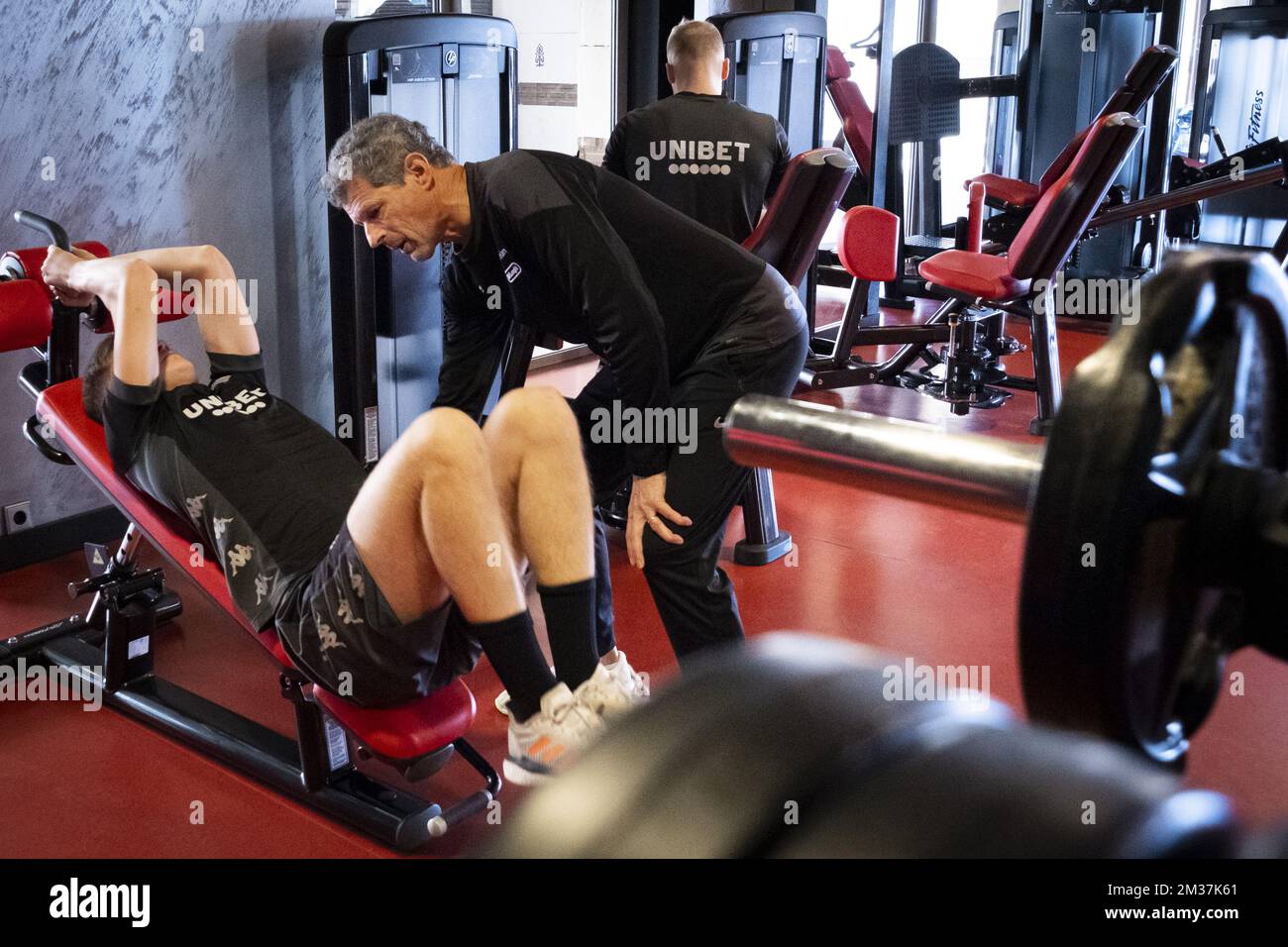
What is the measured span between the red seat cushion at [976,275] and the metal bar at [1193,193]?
0.71 m

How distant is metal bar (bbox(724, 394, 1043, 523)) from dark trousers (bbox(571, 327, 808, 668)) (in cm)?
145

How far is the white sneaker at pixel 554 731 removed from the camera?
6.63 feet

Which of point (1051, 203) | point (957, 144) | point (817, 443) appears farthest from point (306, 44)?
point (957, 144)

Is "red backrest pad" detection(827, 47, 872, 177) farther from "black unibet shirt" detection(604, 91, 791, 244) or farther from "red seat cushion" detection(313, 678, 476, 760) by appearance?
"red seat cushion" detection(313, 678, 476, 760)

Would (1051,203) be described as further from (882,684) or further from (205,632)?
(882,684)

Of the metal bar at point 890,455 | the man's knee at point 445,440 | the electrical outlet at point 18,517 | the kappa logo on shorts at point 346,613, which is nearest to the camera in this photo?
the metal bar at point 890,455

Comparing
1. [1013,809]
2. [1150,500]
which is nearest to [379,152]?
[1150,500]

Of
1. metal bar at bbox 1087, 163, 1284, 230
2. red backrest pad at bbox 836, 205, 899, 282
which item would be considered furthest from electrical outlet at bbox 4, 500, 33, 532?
metal bar at bbox 1087, 163, 1284, 230

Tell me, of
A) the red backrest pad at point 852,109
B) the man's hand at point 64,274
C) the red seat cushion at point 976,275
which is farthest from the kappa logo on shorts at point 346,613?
the red backrest pad at point 852,109

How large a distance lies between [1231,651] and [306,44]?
3886 millimetres

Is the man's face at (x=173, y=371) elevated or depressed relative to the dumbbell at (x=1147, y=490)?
depressed

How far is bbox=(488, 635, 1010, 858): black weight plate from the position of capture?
1.69 ft

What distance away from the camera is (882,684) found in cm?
61

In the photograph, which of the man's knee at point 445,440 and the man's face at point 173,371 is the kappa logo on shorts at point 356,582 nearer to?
the man's knee at point 445,440
